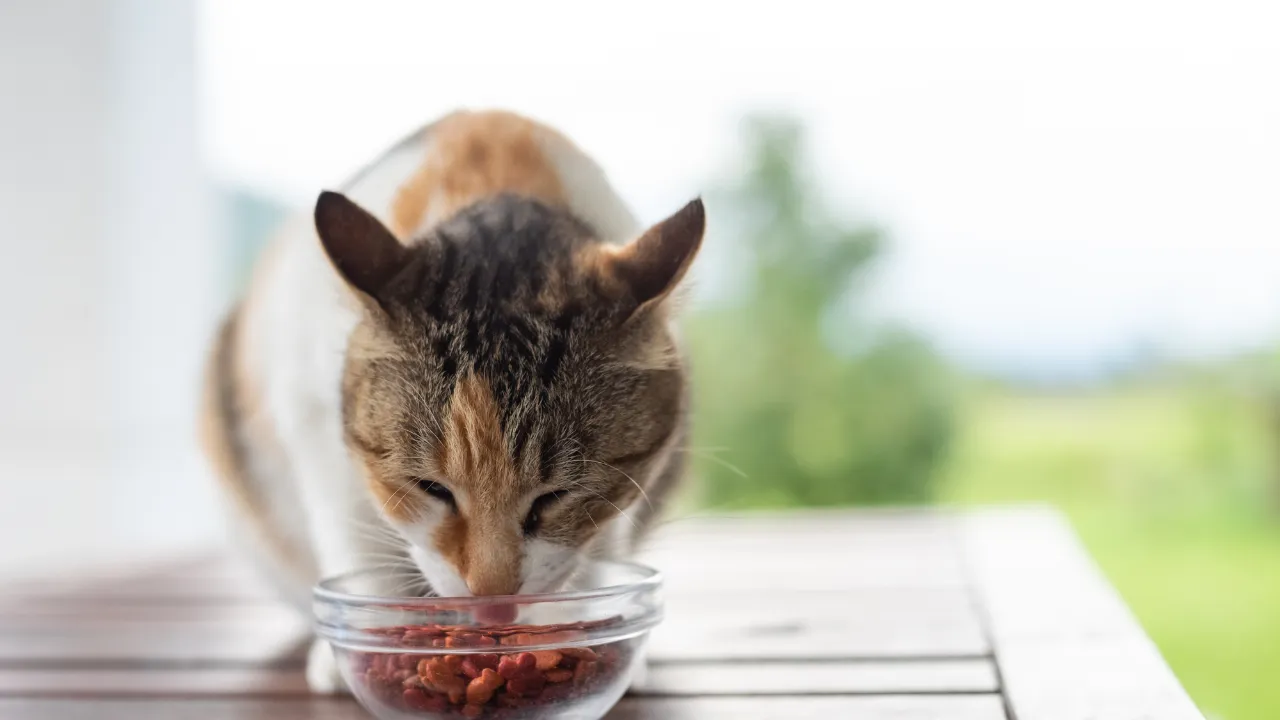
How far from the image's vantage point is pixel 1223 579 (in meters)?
3.72

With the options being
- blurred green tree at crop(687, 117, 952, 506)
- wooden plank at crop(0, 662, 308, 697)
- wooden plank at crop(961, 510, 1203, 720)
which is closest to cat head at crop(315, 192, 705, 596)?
wooden plank at crop(0, 662, 308, 697)

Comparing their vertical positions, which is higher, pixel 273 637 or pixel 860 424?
pixel 273 637

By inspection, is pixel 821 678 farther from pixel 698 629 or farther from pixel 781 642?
pixel 698 629

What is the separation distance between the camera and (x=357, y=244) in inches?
44.2

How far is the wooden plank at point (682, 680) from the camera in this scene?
125cm

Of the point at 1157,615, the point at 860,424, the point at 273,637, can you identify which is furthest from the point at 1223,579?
the point at 273,637

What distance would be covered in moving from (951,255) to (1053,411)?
0.61 meters

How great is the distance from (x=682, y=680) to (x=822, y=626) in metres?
0.32

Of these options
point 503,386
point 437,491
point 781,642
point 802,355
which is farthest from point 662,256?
point 802,355

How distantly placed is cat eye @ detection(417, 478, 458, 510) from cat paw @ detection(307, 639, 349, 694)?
25 cm

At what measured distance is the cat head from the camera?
3.60 feet

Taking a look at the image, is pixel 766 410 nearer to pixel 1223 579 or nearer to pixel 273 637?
pixel 1223 579

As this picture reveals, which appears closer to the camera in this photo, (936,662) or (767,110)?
(936,662)

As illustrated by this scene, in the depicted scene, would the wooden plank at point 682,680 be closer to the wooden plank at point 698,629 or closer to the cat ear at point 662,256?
the wooden plank at point 698,629
